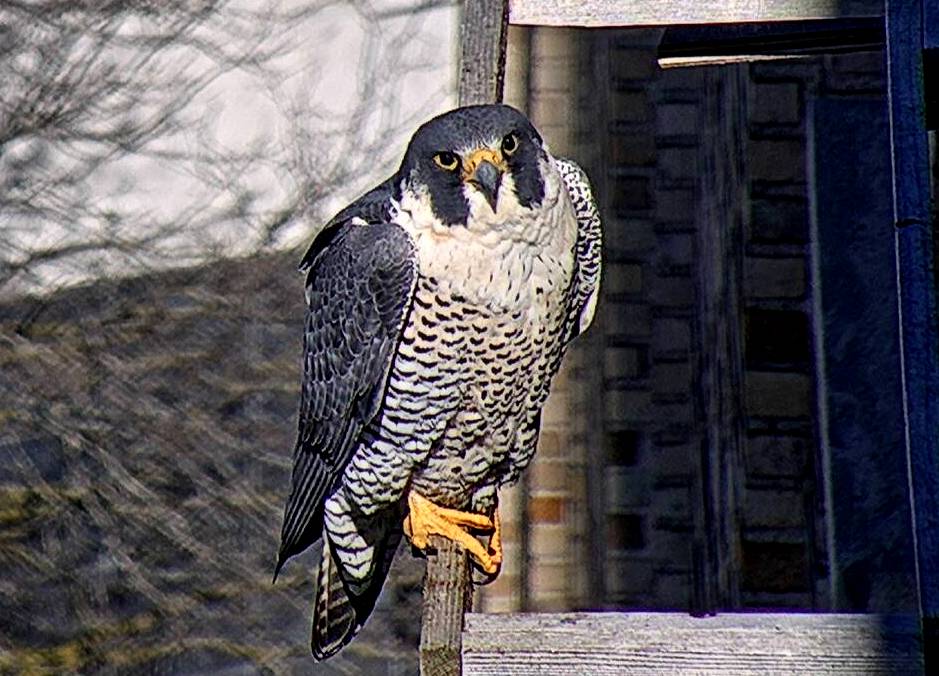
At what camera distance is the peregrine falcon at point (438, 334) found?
7.74 feet

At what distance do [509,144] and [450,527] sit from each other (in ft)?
1.81

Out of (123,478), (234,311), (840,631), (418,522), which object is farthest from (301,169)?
(840,631)

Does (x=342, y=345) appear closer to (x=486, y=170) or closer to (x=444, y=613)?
(x=486, y=170)

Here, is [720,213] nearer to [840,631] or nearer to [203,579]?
[203,579]

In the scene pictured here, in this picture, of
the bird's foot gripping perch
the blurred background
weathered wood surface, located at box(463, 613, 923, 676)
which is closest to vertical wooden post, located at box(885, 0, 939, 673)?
weathered wood surface, located at box(463, 613, 923, 676)

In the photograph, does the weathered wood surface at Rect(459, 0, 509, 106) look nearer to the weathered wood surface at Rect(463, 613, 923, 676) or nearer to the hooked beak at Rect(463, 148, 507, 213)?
the hooked beak at Rect(463, 148, 507, 213)

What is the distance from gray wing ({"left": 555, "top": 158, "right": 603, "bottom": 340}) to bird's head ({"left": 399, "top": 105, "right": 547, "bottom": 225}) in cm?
15

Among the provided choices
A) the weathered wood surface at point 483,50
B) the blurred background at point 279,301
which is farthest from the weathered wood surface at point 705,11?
the blurred background at point 279,301

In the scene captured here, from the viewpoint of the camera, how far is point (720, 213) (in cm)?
410

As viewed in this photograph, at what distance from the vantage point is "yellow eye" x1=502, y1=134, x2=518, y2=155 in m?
2.30

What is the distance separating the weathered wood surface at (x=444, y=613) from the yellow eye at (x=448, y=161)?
1.63ft

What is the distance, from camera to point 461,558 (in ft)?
7.50

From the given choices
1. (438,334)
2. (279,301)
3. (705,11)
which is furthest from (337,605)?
(279,301)

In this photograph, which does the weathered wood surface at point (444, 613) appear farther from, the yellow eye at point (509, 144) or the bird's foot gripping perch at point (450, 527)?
the yellow eye at point (509, 144)
